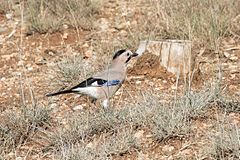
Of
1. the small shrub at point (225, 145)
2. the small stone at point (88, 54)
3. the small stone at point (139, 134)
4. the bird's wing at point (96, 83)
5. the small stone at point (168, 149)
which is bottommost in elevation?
the small stone at point (168, 149)

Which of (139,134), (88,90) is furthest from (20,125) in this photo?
(139,134)

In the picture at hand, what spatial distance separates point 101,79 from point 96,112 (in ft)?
1.04

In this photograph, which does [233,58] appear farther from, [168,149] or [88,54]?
[168,149]

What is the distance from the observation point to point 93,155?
403 cm

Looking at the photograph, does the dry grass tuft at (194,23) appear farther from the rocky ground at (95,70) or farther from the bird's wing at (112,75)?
the bird's wing at (112,75)

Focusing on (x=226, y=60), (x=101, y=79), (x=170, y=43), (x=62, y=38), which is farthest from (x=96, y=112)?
(x=62, y=38)

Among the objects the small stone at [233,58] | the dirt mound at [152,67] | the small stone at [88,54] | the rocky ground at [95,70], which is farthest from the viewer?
the small stone at [88,54]

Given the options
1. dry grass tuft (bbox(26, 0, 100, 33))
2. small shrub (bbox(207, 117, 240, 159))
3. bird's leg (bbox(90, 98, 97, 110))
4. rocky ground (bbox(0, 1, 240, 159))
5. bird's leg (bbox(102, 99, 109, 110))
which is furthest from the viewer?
dry grass tuft (bbox(26, 0, 100, 33))

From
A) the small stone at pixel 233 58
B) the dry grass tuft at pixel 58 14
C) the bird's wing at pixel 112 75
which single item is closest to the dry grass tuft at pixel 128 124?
the bird's wing at pixel 112 75

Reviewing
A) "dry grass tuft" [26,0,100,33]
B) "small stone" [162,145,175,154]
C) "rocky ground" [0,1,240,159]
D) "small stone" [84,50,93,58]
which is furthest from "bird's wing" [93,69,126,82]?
"dry grass tuft" [26,0,100,33]

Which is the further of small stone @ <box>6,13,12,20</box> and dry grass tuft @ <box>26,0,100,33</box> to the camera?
small stone @ <box>6,13,12,20</box>

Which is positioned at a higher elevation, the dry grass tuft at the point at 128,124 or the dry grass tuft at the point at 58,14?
the dry grass tuft at the point at 58,14

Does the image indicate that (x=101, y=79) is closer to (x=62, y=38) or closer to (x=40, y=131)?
(x=40, y=131)

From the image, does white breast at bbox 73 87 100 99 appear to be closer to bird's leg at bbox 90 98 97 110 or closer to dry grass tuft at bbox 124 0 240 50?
bird's leg at bbox 90 98 97 110
